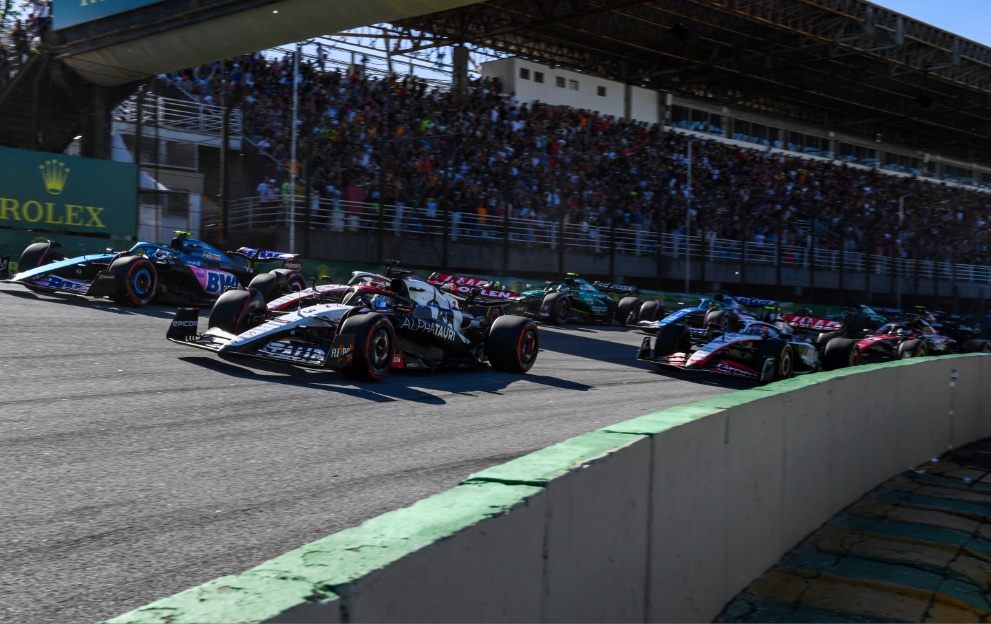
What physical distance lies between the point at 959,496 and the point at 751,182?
3133 centimetres

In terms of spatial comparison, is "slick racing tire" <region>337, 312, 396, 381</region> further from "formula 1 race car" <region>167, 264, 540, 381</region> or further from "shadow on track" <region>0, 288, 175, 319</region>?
"shadow on track" <region>0, 288, 175, 319</region>

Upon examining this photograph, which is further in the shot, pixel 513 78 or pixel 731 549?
pixel 513 78

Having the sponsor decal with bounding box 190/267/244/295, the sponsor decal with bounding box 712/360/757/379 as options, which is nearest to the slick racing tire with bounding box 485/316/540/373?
the sponsor decal with bounding box 712/360/757/379

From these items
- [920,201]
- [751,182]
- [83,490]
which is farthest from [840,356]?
[920,201]

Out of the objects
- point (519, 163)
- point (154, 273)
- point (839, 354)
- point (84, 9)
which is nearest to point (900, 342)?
point (839, 354)

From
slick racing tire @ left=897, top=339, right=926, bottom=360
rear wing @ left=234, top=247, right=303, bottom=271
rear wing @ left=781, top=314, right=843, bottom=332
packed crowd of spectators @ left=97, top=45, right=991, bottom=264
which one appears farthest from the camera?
packed crowd of spectators @ left=97, top=45, right=991, bottom=264

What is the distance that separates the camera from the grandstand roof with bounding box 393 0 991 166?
33.2 meters

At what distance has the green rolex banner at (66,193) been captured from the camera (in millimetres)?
15750

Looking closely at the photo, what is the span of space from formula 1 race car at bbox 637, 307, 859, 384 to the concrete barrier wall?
17.8ft

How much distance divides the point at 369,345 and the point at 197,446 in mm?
3268

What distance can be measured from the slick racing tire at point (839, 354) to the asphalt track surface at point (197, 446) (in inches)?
158

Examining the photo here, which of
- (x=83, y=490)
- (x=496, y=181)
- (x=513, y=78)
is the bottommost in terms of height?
Answer: (x=83, y=490)

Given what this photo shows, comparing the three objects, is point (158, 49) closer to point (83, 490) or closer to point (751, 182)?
point (83, 490)

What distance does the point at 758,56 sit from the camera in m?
39.1
